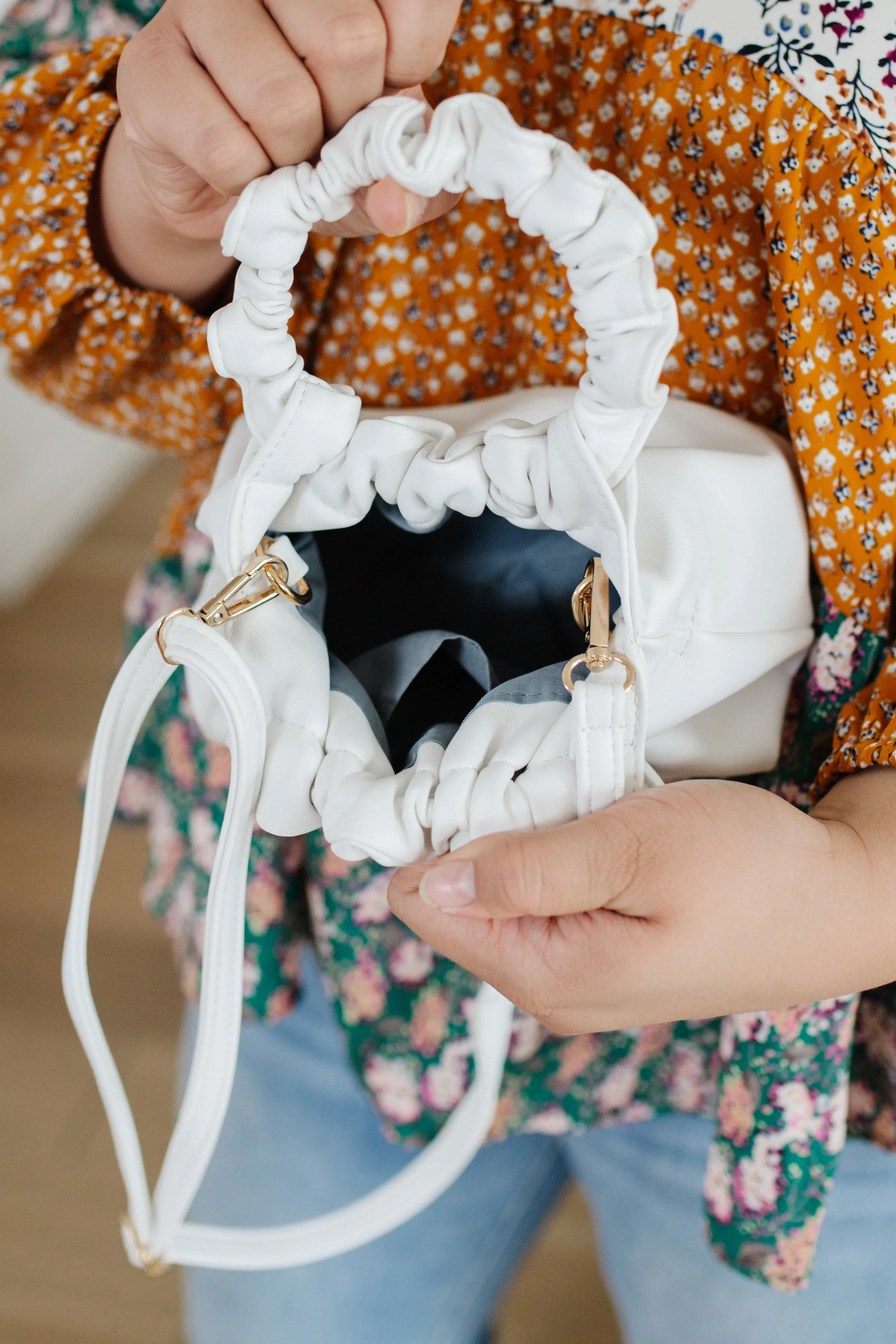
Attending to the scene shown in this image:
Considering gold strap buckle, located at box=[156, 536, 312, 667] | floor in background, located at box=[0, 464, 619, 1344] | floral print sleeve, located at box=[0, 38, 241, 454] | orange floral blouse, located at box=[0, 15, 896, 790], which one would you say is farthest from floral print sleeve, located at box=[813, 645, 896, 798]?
floor in background, located at box=[0, 464, 619, 1344]

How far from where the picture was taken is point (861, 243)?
1.32 feet

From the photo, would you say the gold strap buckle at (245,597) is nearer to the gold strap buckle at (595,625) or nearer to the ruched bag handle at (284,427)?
the ruched bag handle at (284,427)

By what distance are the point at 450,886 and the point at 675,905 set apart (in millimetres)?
81

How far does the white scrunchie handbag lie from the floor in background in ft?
2.27

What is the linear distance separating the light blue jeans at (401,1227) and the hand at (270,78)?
478mm

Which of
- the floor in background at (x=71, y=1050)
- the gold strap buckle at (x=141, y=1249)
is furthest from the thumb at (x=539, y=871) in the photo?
the floor in background at (x=71, y=1050)

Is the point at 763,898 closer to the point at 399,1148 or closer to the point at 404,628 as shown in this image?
the point at 404,628

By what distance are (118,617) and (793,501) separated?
4.04 ft

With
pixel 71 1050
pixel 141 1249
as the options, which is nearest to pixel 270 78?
pixel 141 1249

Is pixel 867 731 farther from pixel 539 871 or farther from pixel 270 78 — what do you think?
pixel 270 78

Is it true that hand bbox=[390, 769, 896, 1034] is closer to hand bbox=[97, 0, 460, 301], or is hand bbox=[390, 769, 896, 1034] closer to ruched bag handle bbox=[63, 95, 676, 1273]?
ruched bag handle bbox=[63, 95, 676, 1273]

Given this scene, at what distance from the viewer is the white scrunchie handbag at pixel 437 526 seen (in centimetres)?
30

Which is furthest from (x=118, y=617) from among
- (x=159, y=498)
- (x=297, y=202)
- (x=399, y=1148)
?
(x=297, y=202)

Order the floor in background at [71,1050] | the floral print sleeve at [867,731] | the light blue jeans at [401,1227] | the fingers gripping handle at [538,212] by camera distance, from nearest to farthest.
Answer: the fingers gripping handle at [538,212]
the floral print sleeve at [867,731]
the light blue jeans at [401,1227]
the floor in background at [71,1050]
